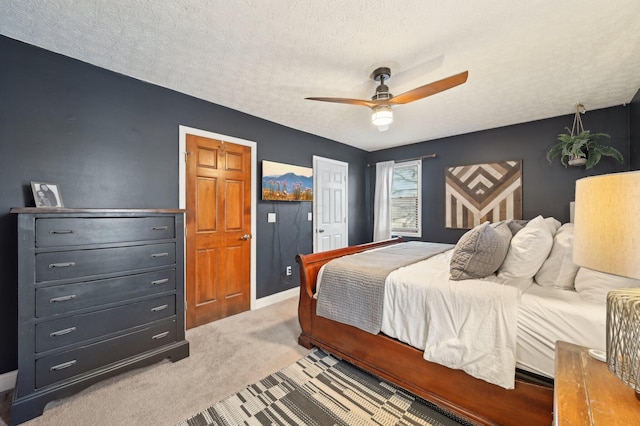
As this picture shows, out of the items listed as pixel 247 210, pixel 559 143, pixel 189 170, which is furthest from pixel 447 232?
pixel 189 170

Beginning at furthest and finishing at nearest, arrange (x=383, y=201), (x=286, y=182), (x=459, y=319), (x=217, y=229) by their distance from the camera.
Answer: (x=383, y=201)
(x=286, y=182)
(x=217, y=229)
(x=459, y=319)

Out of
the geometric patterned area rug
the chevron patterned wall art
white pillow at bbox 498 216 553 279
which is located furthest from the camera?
the chevron patterned wall art

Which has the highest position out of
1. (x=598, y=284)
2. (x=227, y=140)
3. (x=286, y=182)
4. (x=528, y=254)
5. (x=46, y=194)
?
(x=227, y=140)

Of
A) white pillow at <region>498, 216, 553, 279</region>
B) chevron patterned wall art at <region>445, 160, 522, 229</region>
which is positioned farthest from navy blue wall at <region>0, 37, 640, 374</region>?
white pillow at <region>498, 216, 553, 279</region>

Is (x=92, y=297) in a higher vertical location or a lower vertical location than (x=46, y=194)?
lower

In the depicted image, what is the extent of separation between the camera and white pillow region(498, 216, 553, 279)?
1.72m

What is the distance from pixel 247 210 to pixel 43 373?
2.16 m

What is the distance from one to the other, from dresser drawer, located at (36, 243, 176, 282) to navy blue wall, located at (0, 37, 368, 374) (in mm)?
562

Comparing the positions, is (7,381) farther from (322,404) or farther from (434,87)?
(434,87)

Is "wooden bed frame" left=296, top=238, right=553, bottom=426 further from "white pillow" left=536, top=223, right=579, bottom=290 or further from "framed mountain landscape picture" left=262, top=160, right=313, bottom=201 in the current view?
"framed mountain landscape picture" left=262, top=160, right=313, bottom=201

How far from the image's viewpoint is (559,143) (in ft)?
10.8

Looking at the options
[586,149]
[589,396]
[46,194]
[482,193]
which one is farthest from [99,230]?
[586,149]

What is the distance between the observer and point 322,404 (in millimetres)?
1729

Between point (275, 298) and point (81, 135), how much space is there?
2731 mm
